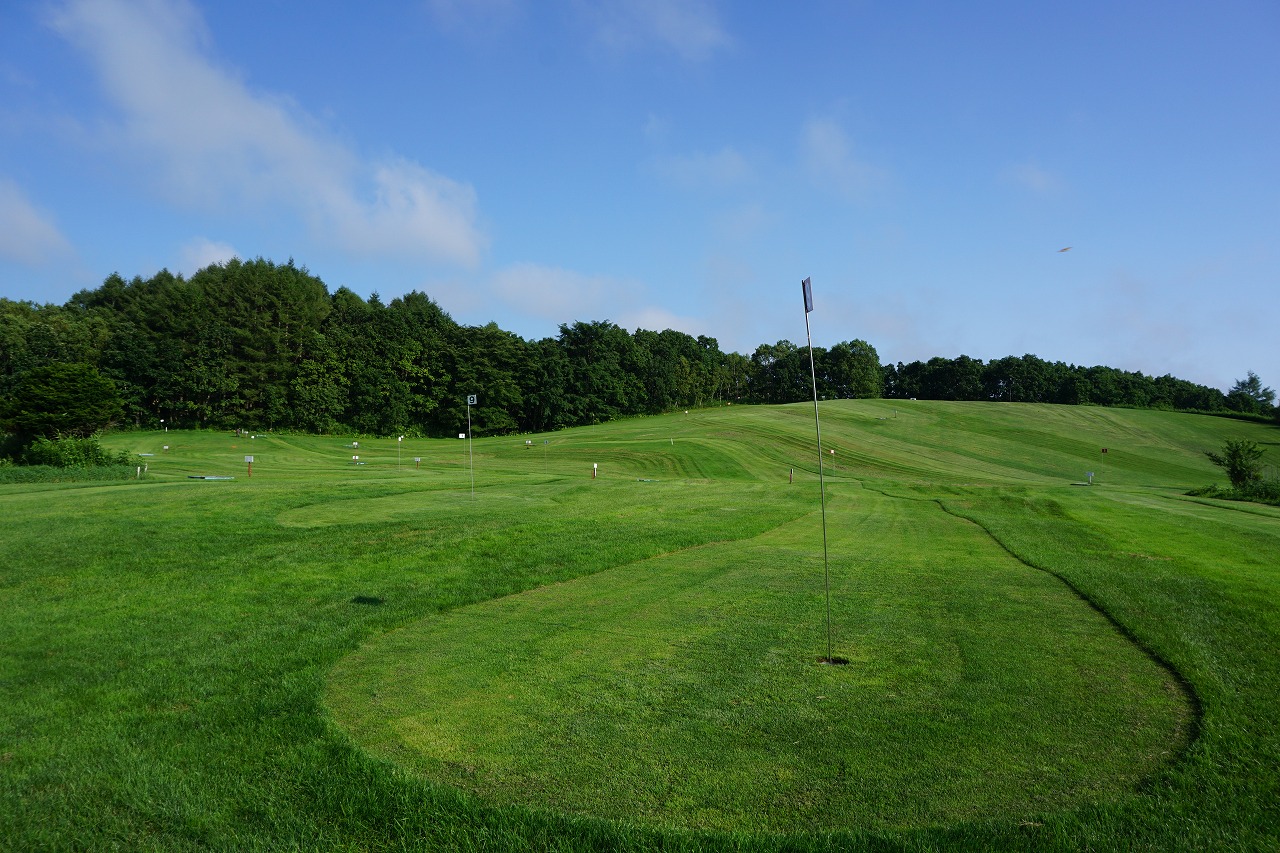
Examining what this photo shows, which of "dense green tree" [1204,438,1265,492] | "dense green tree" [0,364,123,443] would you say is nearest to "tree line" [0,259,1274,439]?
"dense green tree" [0,364,123,443]

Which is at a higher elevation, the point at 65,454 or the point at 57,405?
the point at 57,405

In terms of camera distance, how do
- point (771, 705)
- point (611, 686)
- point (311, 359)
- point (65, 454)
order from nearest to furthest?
point (771, 705)
point (611, 686)
point (65, 454)
point (311, 359)

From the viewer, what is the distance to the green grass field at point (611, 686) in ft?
13.7

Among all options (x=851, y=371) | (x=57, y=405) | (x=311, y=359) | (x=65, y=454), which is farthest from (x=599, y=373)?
(x=65, y=454)

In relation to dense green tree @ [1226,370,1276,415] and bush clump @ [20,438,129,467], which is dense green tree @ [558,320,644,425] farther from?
dense green tree @ [1226,370,1276,415]

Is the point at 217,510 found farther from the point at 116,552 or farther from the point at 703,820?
the point at 703,820

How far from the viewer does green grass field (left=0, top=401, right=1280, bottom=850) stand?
13.7 ft

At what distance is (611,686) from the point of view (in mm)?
6293

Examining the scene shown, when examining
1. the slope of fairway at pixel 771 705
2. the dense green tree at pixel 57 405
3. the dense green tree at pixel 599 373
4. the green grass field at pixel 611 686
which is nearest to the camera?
the green grass field at pixel 611 686

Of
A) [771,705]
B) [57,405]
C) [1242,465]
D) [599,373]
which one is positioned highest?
[599,373]

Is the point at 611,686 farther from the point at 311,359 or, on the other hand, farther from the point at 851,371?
the point at 851,371

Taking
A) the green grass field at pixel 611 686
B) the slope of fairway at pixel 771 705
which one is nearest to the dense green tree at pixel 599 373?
the green grass field at pixel 611 686

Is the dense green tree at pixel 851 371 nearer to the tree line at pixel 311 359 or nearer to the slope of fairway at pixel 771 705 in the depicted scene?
the tree line at pixel 311 359

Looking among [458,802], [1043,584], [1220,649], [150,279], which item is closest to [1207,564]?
[1043,584]
